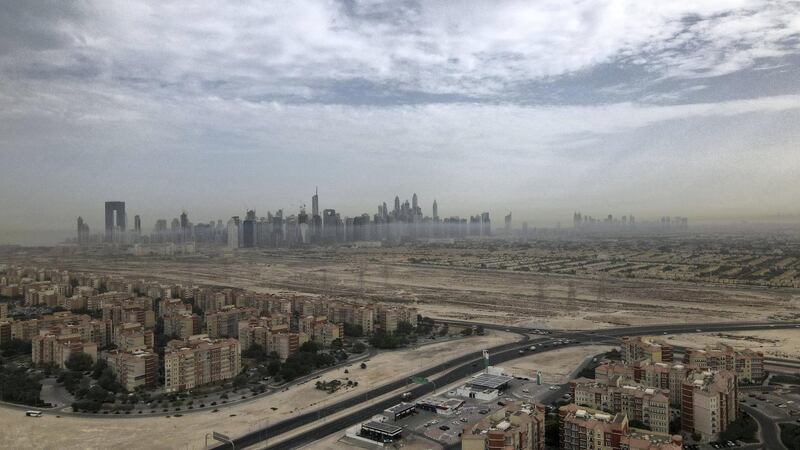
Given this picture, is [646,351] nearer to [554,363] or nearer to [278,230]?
[554,363]

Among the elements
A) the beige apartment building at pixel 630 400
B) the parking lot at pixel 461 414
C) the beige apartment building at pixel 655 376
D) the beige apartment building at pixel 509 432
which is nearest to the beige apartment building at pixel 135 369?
the parking lot at pixel 461 414

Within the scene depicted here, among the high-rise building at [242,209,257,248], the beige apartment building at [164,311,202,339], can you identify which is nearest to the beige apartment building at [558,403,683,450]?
the beige apartment building at [164,311,202,339]

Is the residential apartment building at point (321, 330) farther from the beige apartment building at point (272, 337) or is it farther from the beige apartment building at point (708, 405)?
the beige apartment building at point (708, 405)

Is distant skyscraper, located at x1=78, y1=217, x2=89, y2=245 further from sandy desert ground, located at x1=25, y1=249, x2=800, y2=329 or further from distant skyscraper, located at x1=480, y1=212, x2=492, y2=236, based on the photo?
distant skyscraper, located at x1=480, y1=212, x2=492, y2=236

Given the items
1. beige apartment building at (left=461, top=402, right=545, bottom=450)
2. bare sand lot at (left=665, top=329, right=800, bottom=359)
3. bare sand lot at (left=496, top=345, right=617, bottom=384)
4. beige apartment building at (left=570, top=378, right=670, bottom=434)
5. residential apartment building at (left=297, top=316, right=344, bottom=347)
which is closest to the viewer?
beige apartment building at (left=461, top=402, right=545, bottom=450)

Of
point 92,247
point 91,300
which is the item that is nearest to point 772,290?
point 91,300

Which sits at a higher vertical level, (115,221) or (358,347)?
(115,221)

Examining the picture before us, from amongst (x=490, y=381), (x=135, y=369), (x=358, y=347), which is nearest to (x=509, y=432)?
(x=490, y=381)
